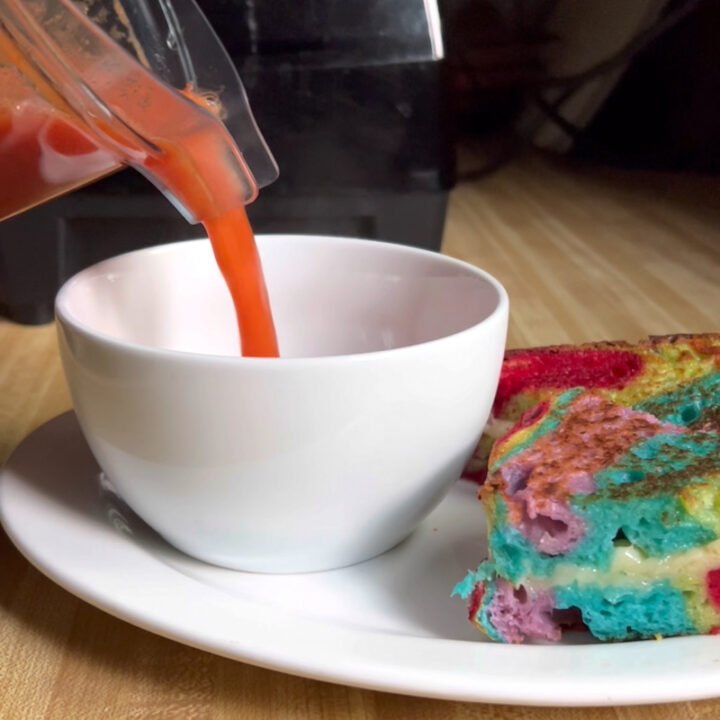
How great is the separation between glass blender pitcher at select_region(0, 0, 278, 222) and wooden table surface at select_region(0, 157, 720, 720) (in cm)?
21

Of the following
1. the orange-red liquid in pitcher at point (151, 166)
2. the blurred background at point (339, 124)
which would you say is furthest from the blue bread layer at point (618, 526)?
the blurred background at point (339, 124)

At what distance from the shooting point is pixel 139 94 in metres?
0.47

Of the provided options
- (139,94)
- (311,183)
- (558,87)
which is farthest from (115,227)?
(558,87)

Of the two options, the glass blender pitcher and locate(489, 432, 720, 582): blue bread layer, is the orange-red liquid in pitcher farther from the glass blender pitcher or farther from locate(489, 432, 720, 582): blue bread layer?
locate(489, 432, 720, 582): blue bread layer

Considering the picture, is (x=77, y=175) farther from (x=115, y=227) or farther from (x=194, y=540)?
(x=115, y=227)

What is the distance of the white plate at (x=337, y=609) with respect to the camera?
37cm

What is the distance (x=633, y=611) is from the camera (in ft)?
1.40

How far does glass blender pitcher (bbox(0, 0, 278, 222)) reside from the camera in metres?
0.44

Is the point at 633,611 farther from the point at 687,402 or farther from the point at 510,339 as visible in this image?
the point at 510,339

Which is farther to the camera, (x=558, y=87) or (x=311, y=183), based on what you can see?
(x=558, y=87)

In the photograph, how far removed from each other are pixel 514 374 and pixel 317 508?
215mm

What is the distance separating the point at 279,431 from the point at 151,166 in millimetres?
169

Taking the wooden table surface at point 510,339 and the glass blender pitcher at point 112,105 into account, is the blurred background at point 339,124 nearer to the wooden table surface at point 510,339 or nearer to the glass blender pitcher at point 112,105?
the wooden table surface at point 510,339

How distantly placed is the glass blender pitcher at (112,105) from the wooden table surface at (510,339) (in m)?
0.21
